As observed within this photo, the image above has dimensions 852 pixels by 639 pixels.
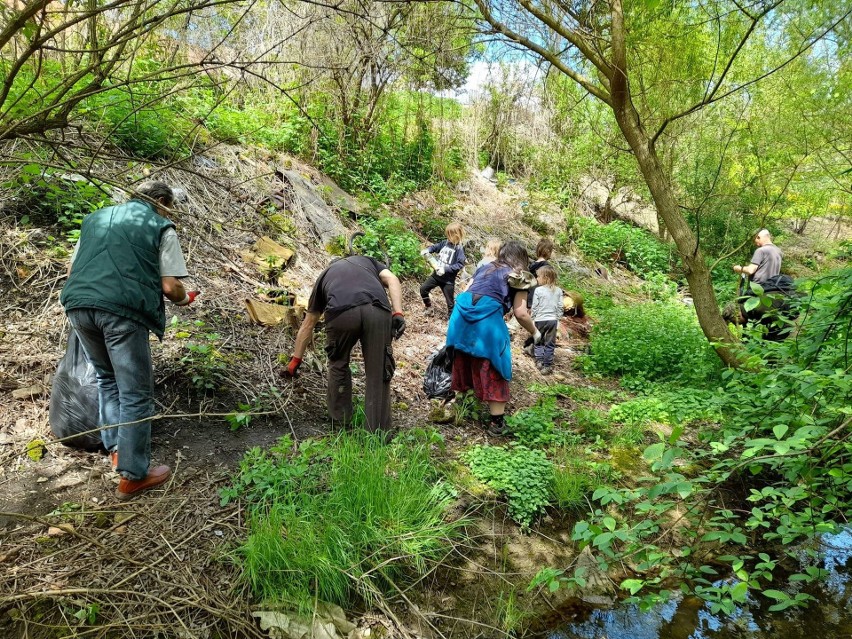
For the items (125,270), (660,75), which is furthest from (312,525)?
(660,75)

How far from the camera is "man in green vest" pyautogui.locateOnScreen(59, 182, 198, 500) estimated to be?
3.13 m

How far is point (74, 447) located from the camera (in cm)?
371

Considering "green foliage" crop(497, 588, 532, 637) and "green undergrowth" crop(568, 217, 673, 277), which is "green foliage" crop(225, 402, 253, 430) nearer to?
"green foliage" crop(497, 588, 532, 637)

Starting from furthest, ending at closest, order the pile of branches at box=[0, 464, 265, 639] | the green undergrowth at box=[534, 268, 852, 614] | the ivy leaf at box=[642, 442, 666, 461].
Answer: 1. the pile of branches at box=[0, 464, 265, 639]
2. the green undergrowth at box=[534, 268, 852, 614]
3. the ivy leaf at box=[642, 442, 666, 461]

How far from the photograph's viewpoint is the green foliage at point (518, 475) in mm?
3820

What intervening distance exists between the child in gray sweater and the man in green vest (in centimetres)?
494

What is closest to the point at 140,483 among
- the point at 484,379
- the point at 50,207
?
the point at 484,379

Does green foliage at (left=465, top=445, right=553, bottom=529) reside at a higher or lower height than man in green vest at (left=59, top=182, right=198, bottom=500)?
lower

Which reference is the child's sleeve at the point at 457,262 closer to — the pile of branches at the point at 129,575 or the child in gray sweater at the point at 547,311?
the child in gray sweater at the point at 547,311

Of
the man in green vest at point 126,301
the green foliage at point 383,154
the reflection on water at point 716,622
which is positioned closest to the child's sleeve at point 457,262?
the green foliage at point 383,154

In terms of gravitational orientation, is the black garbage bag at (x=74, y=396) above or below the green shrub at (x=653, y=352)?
above

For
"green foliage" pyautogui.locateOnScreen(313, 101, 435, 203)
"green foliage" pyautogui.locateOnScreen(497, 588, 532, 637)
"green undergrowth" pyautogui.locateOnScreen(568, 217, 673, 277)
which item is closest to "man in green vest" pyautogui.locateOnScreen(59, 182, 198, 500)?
"green foliage" pyautogui.locateOnScreen(497, 588, 532, 637)

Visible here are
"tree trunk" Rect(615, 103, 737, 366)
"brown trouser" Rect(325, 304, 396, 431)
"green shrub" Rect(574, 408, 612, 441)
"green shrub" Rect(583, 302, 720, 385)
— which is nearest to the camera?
"brown trouser" Rect(325, 304, 396, 431)

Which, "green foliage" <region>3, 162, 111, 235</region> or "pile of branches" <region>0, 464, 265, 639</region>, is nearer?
"pile of branches" <region>0, 464, 265, 639</region>
